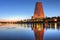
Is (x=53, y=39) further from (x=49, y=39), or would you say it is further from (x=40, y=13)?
(x=40, y=13)

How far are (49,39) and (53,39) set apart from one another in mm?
173

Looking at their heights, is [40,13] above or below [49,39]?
above

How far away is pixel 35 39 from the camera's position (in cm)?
603

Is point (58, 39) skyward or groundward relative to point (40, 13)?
groundward

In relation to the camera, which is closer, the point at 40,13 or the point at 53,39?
the point at 53,39

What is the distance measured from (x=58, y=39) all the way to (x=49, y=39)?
1.36ft

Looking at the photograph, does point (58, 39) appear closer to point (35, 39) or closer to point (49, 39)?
point (49, 39)

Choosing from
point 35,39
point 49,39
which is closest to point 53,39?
point 49,39

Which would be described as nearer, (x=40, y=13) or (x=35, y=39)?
(x=35, y=39)

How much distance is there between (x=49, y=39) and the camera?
6.34m

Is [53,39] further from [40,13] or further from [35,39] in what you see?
[40,13]

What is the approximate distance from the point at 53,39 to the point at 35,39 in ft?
2.78

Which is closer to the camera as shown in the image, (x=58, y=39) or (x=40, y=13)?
(x=58, y=39)

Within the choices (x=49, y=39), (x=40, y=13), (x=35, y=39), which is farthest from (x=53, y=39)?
(x=40, y=13)
